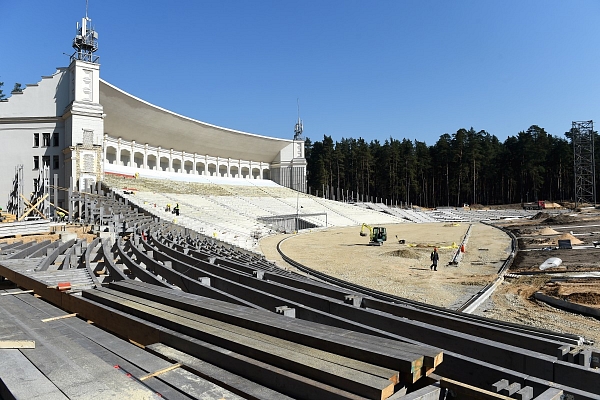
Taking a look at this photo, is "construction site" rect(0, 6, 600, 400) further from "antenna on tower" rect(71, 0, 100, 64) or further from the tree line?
the tree line

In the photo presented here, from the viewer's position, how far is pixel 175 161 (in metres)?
64.3

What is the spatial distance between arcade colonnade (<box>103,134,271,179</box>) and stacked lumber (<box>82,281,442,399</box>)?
5242 cm

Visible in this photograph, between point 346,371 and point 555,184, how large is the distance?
103 metres

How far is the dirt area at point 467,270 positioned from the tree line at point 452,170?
5584 cm

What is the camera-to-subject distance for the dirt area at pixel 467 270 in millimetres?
11461

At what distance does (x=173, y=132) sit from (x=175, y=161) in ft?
20.4

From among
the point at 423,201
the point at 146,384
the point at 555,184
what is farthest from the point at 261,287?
the point at 555,184

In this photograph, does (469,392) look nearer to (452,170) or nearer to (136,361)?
(136,361)

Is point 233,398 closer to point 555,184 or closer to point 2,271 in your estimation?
point 2,271

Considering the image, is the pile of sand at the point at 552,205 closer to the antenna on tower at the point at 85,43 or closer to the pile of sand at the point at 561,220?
the pile of sand at the point at 561,220

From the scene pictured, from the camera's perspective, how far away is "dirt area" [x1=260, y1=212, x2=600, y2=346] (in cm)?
1146

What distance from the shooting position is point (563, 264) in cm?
1973

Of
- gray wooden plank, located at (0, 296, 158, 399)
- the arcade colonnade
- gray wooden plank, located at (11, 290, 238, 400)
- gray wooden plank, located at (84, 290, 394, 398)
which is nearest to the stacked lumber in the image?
gray wooden plank, located at (84, 290, 394, 398)

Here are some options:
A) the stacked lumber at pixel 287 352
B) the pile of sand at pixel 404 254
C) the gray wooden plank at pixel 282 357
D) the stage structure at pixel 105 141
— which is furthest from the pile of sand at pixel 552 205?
the gray wooden plank at pixel 282 357
